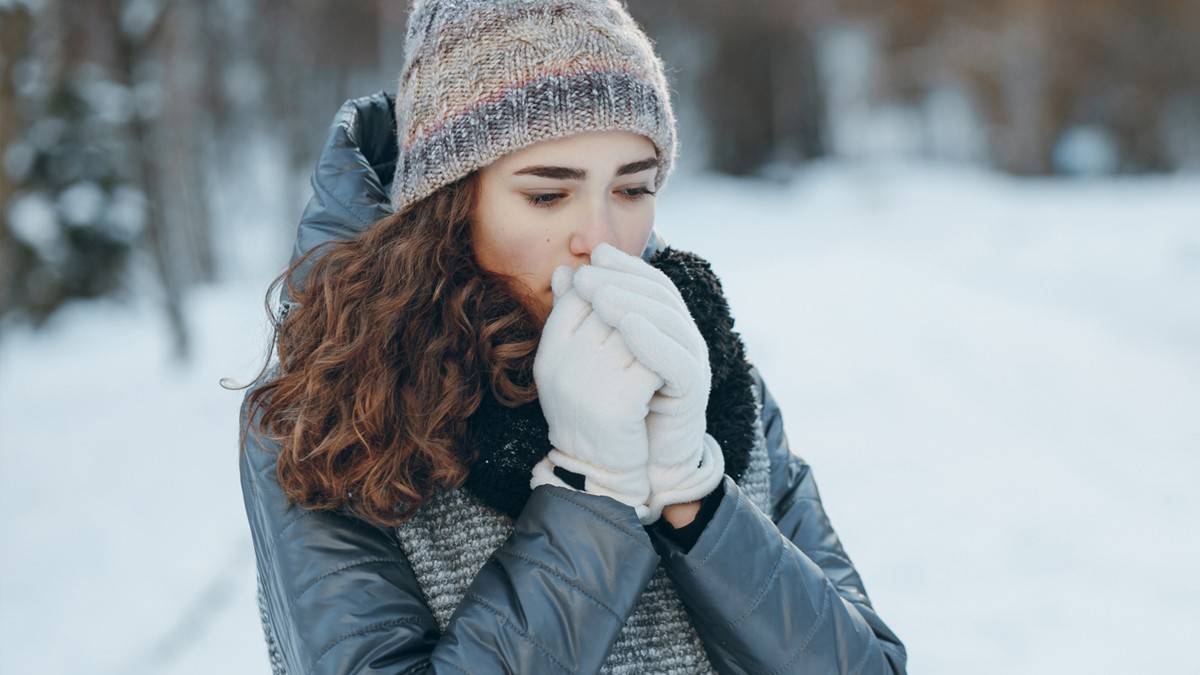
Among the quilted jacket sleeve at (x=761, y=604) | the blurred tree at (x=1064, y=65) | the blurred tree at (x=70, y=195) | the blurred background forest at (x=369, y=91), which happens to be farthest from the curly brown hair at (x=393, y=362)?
the blurred tree at (x=1064, y=65)

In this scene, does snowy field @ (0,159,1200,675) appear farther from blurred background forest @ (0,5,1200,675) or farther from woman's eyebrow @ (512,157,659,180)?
woman's eyebrow @ (512,157,659,180)

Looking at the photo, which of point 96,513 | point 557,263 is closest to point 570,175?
point 557,263

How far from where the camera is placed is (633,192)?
1811mm

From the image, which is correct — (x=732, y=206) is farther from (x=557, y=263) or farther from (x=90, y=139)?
(x=557, y=263)

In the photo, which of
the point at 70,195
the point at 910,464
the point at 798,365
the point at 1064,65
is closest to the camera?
the point at 910,464

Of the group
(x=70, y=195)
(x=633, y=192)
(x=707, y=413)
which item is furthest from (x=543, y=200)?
(x=70, y=195)

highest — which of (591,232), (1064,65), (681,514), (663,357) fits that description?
(591,232)

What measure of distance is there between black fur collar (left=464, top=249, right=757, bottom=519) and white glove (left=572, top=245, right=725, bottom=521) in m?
0.21

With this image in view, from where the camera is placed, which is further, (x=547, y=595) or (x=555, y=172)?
(x=555, y=172)

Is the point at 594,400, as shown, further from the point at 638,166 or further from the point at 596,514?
the point at 638,166

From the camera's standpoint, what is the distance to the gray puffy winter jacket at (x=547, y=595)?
1486 mm

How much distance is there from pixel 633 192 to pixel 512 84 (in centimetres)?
29

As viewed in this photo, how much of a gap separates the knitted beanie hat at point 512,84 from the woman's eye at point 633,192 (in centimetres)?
9

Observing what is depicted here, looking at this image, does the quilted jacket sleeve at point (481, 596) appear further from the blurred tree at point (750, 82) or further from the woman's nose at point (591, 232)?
the blurred tree at point (750, 82)
